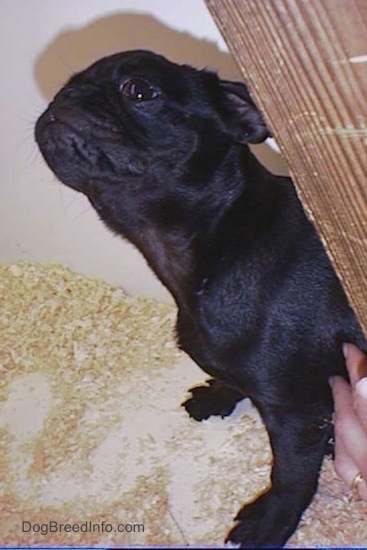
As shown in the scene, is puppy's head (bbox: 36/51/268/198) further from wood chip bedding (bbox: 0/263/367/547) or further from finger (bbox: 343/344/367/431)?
wood chip bedding (bbox: 0/263/367/547)

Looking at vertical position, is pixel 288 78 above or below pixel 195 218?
above

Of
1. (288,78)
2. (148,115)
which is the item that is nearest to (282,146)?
(288,78)

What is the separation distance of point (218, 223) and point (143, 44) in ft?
1.86

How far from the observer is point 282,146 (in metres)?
0.66

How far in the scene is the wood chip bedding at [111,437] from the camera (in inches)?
60.6

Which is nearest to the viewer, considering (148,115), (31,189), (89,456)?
(148,115)

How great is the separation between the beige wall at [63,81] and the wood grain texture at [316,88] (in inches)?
→ 43.7

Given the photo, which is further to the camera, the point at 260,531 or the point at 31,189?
the point at 31,189

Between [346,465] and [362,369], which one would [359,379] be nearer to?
[362,369]

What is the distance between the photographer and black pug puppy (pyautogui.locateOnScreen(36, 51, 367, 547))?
4.07 ft

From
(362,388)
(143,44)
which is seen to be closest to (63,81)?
(143,44)

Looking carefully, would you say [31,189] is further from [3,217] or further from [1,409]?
[1,409]

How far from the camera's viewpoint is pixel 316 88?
22.9 inches

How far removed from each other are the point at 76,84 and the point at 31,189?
0.76 m
